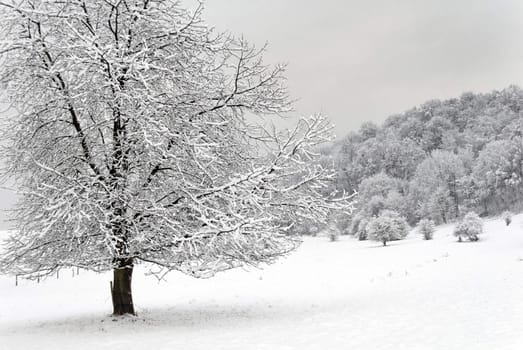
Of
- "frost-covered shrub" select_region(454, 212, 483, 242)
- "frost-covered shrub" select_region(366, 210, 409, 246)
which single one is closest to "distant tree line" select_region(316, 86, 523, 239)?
"frost-covered shrub" select_region(366, 210, 409, 246)

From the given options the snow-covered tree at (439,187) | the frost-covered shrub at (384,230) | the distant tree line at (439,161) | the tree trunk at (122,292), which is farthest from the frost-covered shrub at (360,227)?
the tree trunk at (122,292)

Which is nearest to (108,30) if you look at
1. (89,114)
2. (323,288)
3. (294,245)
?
(89,114)

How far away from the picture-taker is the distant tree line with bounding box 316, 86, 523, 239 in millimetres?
64062

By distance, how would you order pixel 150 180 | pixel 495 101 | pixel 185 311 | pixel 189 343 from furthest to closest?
pixel 495 101 < pixel 185 311 < pixel 150 180 < pixel 189 343

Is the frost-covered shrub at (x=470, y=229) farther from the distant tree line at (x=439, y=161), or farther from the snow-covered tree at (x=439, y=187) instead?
the snow-covered tree at (x=439, y=187)

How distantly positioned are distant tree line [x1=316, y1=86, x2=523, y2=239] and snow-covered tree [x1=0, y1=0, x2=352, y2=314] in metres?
31.0

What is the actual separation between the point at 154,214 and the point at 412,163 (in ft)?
299

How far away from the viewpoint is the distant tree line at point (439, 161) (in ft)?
210

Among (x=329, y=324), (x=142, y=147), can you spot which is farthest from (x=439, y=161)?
(x=142, y=147)

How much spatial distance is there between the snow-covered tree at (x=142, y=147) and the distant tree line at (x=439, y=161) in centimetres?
3098

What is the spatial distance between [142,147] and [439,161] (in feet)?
240

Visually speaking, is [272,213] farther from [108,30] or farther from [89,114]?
[108,30]

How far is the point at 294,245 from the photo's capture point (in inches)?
380

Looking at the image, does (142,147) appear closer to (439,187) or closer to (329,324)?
(329,324)
